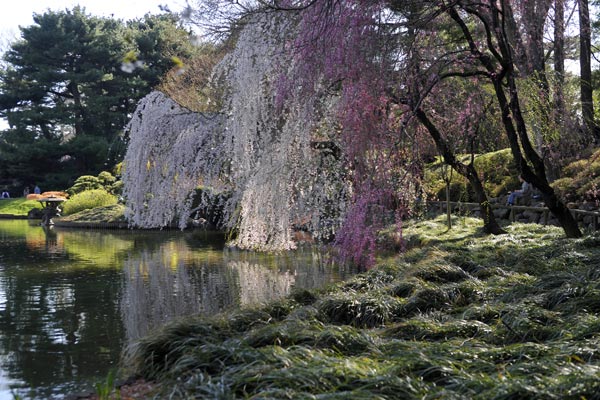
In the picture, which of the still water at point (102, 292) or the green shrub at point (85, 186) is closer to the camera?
the still water at point (102, 292)

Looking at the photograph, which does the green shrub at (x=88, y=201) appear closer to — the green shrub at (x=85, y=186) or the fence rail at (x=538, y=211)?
the green shrub at (x=85, y=186)

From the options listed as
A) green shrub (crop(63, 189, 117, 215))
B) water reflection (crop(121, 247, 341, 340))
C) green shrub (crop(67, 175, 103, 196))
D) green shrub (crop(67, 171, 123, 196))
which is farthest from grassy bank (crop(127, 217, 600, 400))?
green shrub (crop(67, 175, 103, 196))

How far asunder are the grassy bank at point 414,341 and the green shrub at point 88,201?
22.5m

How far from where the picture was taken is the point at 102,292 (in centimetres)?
1021

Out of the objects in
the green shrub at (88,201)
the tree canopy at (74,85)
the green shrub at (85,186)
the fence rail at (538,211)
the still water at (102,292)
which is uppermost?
the tree canopy at (74,85)

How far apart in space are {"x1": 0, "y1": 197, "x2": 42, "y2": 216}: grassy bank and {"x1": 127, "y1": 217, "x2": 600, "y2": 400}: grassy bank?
97.7 ft

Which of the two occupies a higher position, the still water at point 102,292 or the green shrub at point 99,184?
the green shrub at point 99,184

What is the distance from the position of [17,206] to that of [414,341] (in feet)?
110

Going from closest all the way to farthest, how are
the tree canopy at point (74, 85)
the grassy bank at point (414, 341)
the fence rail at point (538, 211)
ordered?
the grassy bank at point (414, 341), the fence rail at point (538, 211), the tree canopy at point (74, 85)

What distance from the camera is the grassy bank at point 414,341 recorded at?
3.66 meters

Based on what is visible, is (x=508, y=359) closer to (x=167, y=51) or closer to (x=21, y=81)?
(x=167, y=51)

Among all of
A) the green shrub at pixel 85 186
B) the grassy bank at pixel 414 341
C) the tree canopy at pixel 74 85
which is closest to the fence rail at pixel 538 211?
the grassy bank at pixel 414 341

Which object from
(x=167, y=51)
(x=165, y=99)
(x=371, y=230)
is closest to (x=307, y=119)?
(x=371, y=230)

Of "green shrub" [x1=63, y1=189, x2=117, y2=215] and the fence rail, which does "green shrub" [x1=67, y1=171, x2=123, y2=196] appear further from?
the fence rail
